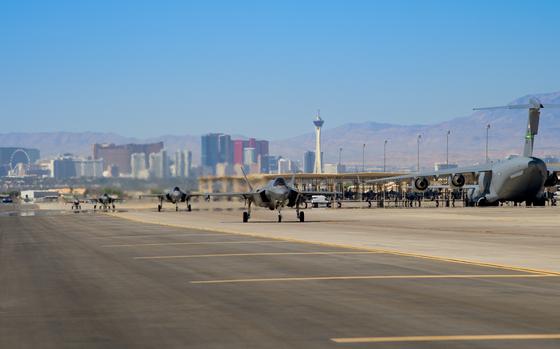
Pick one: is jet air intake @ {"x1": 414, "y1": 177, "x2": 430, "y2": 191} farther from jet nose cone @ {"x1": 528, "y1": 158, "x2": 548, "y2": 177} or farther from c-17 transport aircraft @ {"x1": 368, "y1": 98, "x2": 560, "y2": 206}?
jet nose cone @ {"x1": 528, "y1": 158, "x2": 548, "y2": 177}

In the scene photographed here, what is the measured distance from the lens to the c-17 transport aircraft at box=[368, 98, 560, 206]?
86.8m

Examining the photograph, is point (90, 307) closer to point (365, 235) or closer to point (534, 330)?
point (534, 330)

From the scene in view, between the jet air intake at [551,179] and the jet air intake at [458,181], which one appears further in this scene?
the jet air intake at [458,181]

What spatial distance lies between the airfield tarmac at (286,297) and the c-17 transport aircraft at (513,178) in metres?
53.8

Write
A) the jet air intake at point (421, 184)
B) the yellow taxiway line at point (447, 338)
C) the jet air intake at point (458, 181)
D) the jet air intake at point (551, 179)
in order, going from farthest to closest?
1. the jet air intake at point (458, 181)
2. the jet air intake at point (421, 184)
3. the jet air intake at point (551, 179)
4. the yellow taxiway line at point (447, 338)

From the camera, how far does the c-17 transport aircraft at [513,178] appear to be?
86.8 m

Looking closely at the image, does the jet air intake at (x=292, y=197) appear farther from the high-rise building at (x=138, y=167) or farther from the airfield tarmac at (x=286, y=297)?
the high-rise building at (x=138, y=167)

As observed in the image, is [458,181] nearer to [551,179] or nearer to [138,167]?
[551,179]

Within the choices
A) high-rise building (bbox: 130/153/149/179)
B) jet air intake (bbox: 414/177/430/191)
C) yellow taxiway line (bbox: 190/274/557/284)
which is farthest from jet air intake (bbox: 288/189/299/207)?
high-rise building (bbox: 130/153/149/179)

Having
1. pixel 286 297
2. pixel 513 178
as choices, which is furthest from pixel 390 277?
pixel 513 178

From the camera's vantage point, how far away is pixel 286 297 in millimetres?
17859

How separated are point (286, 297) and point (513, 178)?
2857 inches

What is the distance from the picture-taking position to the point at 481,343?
1234 centimetres

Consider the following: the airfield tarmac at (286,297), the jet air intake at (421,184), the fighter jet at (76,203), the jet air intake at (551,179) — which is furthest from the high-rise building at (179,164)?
the airfield tarmac at (286,297)
